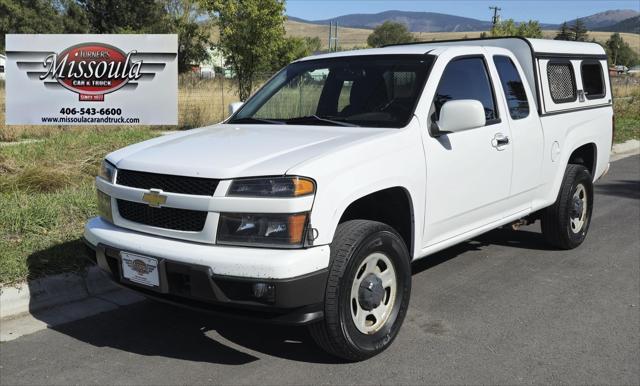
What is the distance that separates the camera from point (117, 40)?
12859 mm

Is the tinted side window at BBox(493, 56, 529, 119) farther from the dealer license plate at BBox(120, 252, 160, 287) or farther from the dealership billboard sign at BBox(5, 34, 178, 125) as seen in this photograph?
the dealership billboard sign at BBox(5, 34, 178, 125)

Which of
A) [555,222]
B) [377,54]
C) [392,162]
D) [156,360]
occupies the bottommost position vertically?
[156,360]

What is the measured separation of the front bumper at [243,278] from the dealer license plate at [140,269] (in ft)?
0.12

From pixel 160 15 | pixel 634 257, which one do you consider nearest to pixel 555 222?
pixel 634 257

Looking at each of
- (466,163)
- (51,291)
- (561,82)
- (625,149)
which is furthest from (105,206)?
(625,149)

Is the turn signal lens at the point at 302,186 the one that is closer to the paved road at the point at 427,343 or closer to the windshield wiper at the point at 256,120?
the paved road at the point at 427,343

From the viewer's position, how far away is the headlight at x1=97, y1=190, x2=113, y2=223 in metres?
3.92

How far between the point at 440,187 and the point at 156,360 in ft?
6.79

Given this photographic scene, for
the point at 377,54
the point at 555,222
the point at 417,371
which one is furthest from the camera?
the point at 555,222

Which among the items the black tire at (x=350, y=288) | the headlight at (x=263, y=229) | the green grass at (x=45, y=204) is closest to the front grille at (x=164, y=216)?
the headlight at (x=263, y=229)

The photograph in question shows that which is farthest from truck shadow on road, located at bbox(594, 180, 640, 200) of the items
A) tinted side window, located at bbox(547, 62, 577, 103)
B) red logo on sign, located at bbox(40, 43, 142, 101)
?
red logo on sign, located at bbox(40, 43, 142, 101)

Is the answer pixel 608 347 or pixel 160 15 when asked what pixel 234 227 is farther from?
pixel 160 15

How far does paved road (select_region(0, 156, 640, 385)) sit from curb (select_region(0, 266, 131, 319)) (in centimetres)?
39

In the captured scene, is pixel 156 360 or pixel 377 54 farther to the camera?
pixel 377 54
